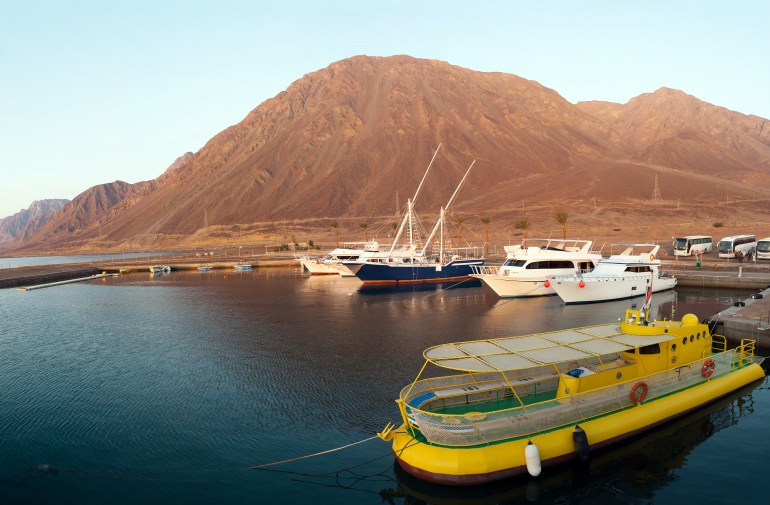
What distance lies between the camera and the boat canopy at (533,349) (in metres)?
20.4

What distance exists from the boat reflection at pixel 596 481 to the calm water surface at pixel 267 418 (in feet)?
0.20

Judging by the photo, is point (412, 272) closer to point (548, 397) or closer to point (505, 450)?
point (548, 397)

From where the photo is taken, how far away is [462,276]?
85.1 meters

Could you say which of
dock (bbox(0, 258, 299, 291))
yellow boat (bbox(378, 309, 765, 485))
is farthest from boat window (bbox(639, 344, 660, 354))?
dock (bbox(0, 258, 299, 291))

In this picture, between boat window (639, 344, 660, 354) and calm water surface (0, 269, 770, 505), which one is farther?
boat window (639, 344, 660, 354)

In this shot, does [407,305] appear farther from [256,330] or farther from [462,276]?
[462,276]

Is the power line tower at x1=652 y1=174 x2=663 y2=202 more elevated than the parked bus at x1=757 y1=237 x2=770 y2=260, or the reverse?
the power line tower at x1=652 y1=174 x2=663 y2=202

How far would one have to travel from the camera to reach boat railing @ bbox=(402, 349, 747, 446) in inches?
744

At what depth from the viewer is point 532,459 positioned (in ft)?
60.8

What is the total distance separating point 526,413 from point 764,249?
7687 cm

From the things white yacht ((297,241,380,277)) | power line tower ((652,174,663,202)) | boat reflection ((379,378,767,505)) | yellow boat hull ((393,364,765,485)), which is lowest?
boat reflection ((379,378,767,505))

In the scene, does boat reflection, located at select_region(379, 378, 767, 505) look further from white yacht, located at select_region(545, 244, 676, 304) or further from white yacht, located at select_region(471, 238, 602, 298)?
white yacht, located at select_region(471, 238, 602, 298)

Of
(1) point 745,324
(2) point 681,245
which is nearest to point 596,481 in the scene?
(1) point 745,324

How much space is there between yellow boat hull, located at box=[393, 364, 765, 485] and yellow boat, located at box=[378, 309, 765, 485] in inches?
1.5
